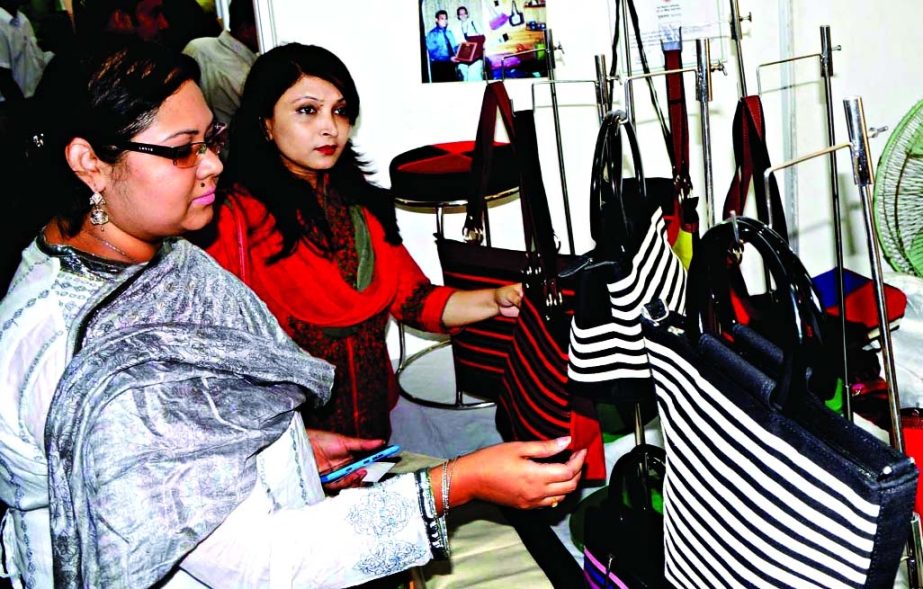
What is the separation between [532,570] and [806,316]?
2.63 ft

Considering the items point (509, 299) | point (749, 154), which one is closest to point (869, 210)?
point (749, 154)

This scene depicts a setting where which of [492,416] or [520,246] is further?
[520,246]

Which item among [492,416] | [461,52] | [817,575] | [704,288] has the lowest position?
[492,416]

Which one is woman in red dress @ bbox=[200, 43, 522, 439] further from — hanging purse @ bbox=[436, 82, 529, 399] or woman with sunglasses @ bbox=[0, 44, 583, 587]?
woman with sunglasses @ bbox=[0, 44, 583, 587]

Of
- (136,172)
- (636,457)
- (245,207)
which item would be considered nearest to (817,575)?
(636,457)

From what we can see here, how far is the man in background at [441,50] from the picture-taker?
2.66 m

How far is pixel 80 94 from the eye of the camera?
968mm

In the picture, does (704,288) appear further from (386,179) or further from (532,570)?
(386,179)

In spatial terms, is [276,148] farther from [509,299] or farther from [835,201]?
[835,201]

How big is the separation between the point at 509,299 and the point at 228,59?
46.7 inches

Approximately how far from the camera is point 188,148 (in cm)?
104

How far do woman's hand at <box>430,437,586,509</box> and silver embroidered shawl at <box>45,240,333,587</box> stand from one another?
0.82 ft

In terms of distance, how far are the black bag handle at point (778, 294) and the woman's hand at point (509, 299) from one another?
849 millimetres

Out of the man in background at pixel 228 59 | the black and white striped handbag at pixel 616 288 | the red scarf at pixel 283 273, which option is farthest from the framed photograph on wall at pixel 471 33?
the black and white striped handbag at pixel 616 288
